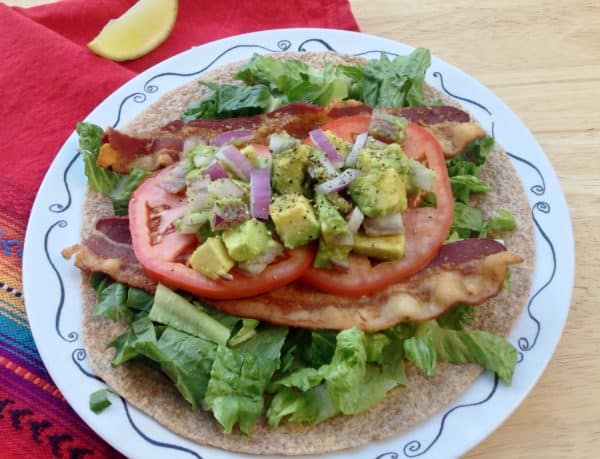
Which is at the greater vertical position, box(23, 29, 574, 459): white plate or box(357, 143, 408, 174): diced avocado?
box(357, 143, 408, 174): diced avocado

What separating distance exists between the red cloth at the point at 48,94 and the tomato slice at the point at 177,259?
0.85 m

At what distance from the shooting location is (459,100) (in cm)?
414

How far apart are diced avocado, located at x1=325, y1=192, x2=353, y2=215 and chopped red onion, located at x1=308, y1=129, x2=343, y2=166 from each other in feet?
0.62

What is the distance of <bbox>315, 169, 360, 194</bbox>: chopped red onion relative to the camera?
10.1 feet

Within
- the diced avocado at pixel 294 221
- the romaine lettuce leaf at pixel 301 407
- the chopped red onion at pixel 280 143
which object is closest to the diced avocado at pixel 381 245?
the diced avocado at pixel 294 221

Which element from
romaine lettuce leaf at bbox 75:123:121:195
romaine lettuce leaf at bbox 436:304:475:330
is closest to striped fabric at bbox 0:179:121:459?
romaine lettuce leaf at bbox 75:123:121:195

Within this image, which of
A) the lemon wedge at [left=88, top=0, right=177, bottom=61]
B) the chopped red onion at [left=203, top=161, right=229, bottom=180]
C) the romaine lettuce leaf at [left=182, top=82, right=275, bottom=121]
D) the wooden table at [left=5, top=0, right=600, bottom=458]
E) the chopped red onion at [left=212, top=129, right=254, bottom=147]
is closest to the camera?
the chopped red onion at [left=203, top=161, right=229, bottom=180]

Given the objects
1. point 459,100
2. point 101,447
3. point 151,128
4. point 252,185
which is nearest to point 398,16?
point 459,100

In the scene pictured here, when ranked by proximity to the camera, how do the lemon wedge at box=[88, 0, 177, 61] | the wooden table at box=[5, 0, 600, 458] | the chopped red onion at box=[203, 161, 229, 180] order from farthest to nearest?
the lemon wedge at box=[88, 0, 177, 61], the wooden table at box=[5, 0, 600, 458], the chopped red onion at box=[203, 161, 229, 180]

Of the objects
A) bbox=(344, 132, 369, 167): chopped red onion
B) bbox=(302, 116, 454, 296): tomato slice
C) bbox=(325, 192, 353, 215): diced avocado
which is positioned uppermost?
bbox=(344, 132, 369, 167): chopped red onion

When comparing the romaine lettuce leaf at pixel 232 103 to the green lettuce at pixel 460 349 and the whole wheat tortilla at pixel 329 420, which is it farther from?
the green lettuce at pixel 460 349

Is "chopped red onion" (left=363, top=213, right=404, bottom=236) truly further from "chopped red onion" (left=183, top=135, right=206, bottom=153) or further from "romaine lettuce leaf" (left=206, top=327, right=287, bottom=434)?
"chopped red onion" (left=183, top=135, right=206, bottom=153)

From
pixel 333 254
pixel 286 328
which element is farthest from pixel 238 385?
pixel 333 254

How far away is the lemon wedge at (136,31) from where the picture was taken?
4777mm
